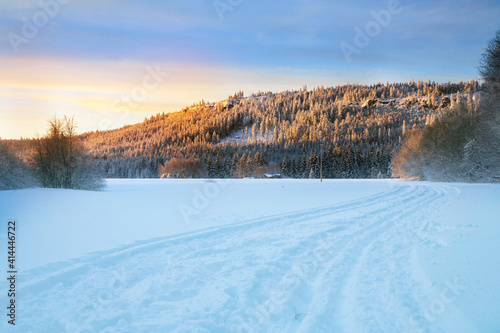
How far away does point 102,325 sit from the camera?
3.69m

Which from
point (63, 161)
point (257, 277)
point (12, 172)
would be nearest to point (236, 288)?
point (257, 277)

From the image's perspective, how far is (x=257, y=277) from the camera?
207 inches

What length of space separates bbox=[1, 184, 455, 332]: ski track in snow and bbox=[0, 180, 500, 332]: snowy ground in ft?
0.07

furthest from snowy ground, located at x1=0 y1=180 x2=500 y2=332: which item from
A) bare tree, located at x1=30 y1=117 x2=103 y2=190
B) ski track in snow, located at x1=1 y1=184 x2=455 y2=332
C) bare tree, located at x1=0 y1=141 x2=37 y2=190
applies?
bare tree, located at x1=30 y1=117 x2=103 y2=190

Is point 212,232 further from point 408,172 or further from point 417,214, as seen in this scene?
point 408,172

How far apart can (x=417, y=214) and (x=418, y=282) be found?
329 inches

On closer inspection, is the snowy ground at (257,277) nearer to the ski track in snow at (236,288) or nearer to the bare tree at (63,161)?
the ski track in snow at (236,288)

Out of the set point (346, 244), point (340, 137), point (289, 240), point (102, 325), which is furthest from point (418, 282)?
point (340, 137)

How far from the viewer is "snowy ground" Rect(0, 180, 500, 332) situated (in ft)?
12.4

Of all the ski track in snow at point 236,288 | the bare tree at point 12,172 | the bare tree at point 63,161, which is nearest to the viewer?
the ski track in snow at point 236,288

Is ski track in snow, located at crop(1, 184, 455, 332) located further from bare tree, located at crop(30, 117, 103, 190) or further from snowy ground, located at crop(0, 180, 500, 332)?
bare tree, located at crop(30, 117, 103, 190)

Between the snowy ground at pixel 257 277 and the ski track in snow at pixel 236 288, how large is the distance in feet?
0.07

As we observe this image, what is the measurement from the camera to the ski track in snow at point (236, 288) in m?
3.76

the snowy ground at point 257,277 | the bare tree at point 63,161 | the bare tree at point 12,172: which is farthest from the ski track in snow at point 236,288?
the bare tree at point 63,161
